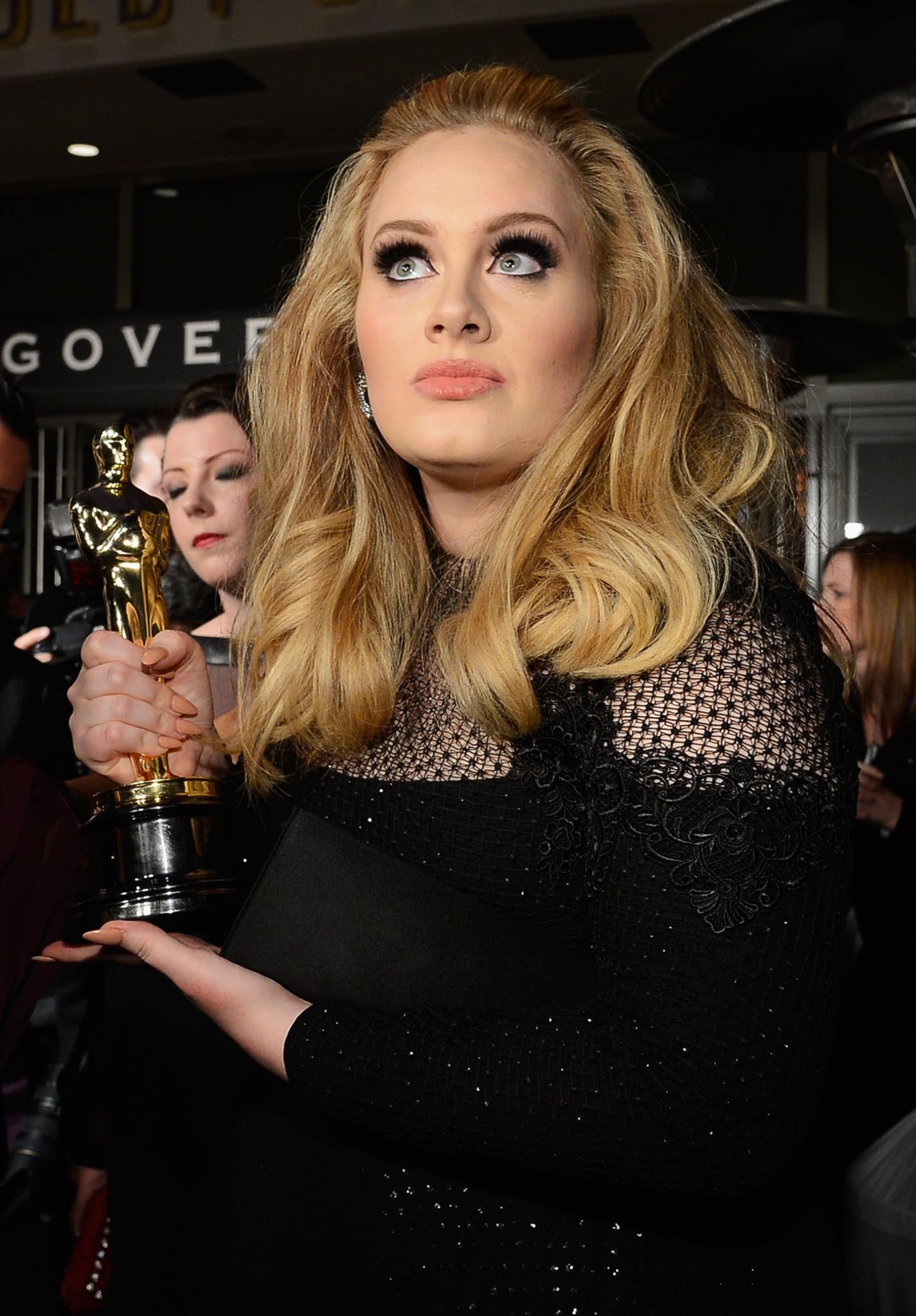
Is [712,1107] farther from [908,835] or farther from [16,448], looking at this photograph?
[16,448]

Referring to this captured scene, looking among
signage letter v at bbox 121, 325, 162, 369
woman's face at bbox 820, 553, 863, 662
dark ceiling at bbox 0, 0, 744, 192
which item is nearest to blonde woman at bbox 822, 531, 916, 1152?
woman's face at bbox 820, 553, 863, 662

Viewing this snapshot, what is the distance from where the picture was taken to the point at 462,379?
1.02 metres

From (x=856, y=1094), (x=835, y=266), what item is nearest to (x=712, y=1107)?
(x=856, y=1094)

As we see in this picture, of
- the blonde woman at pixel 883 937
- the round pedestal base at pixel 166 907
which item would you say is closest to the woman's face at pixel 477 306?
the round pedestal base at pixel 166 907

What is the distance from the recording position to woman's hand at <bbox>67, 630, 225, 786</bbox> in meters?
1.13

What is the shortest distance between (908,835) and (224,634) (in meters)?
1.08

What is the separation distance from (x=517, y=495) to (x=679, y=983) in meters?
0.40

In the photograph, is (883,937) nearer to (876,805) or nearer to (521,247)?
(876,805)

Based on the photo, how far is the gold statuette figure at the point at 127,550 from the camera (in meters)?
1.21

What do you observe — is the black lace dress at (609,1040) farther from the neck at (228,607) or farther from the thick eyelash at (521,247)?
the neck at (228,607)

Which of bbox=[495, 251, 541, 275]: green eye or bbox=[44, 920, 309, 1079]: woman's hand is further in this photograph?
bbox=[495, 251, 541, 275]: green eye

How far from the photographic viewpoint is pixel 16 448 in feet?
6.79

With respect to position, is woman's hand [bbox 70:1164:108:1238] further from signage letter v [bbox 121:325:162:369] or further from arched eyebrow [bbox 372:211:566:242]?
arched eyebrow [bbox 372:211:566:242]

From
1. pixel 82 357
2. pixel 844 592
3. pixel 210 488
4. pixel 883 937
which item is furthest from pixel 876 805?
pixel 82 357
